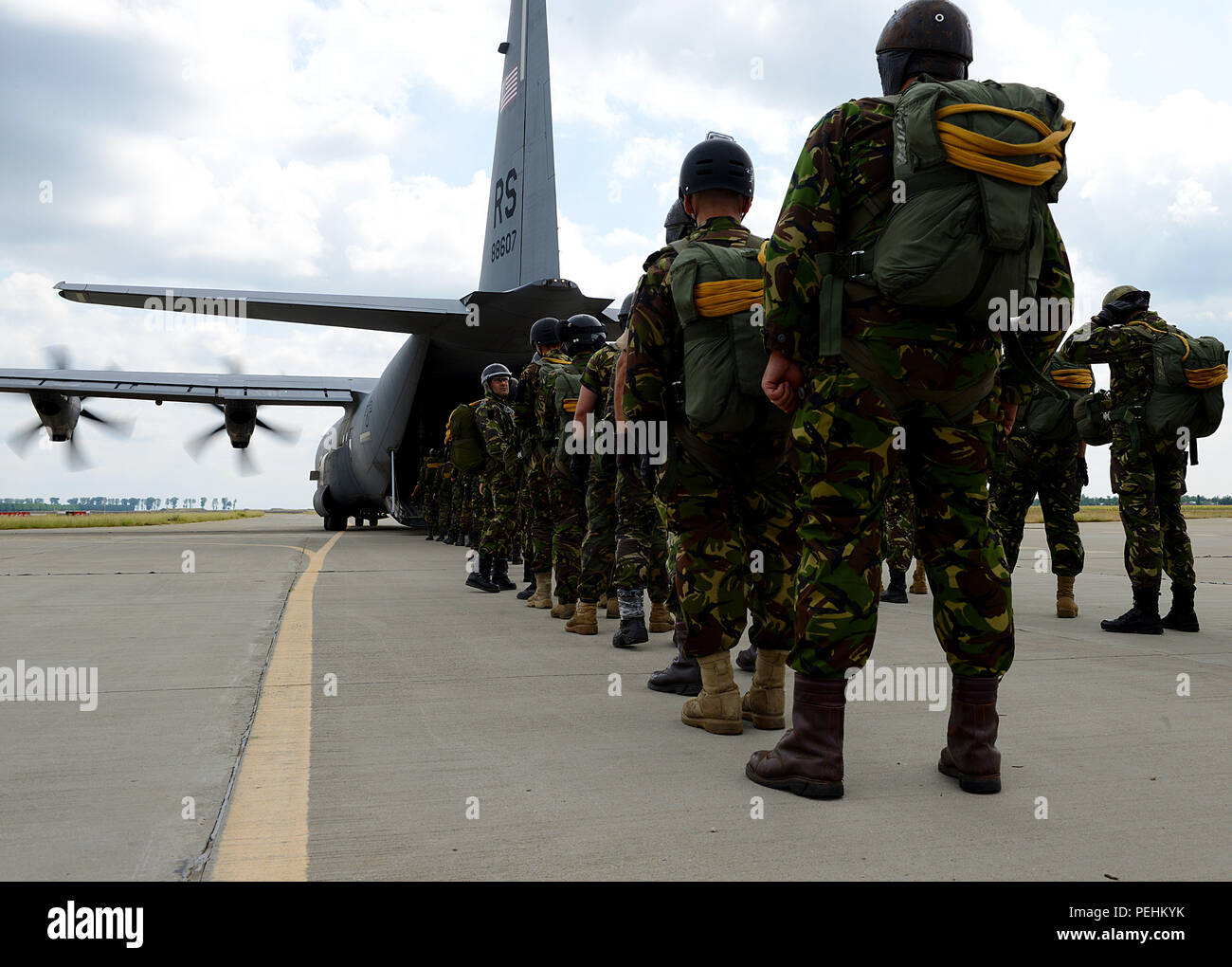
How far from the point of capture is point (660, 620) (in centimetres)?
621

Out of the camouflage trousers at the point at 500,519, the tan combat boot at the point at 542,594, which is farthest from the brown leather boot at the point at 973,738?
the camouflage trousers at the point at 500,519

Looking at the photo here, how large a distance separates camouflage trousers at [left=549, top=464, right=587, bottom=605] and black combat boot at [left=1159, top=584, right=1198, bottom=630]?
400 centimetres

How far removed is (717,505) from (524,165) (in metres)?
13.8

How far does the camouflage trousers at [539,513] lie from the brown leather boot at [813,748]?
15.5 feet

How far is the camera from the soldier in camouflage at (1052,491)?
264 inches

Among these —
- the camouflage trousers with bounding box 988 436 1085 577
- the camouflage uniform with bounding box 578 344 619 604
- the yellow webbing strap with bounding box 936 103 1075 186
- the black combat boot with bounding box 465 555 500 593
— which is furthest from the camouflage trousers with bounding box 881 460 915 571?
the yellow webbing strap with bounding box 936 103 1075 186

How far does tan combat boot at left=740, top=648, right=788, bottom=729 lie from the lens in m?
3.56

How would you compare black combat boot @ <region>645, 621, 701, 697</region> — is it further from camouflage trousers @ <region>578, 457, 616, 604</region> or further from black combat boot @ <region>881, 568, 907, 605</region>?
black combat boot @ <region>881, 568, 907, 605</region>

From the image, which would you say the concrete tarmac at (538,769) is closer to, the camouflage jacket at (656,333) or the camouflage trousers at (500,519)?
the camouflage jacket at (656,333)

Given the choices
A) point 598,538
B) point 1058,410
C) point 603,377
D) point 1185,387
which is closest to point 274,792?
point 603,377

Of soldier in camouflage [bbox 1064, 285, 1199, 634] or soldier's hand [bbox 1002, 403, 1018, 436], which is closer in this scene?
soldier's hand [bbox 1002, 403, 1018, 436]

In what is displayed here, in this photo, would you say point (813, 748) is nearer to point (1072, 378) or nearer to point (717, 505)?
point (717, 505)
